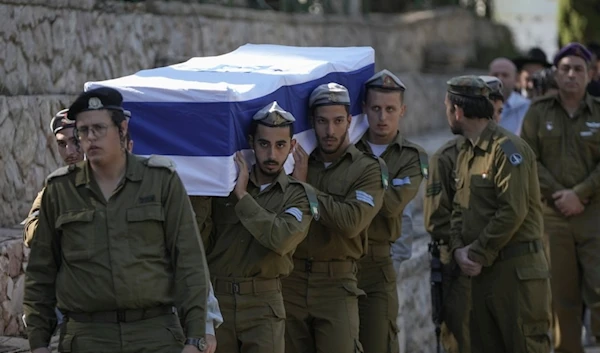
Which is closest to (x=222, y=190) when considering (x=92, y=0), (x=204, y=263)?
(x=204, y=263)

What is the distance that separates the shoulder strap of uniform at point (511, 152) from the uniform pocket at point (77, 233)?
3.15 meters

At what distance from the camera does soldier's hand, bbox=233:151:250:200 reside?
6.11m

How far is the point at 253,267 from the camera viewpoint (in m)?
6.18

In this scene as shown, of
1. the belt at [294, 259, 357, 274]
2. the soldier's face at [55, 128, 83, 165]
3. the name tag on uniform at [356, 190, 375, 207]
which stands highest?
the soldier's face at [55, 128, 83, 165]

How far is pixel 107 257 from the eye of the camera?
509 cm

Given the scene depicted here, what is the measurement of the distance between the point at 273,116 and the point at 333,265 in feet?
3.52

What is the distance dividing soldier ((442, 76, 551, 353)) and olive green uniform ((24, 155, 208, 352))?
2776 millimetres

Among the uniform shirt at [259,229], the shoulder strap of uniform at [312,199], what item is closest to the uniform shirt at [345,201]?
the shoulder strap of uniform at [312,199]

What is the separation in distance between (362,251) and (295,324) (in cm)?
55

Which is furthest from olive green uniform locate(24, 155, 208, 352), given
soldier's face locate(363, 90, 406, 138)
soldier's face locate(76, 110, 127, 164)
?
soldier's face locate(363, 90, 406, 138)

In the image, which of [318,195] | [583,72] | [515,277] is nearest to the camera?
[318,195]

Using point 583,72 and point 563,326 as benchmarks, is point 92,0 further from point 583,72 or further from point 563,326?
A: point 563,326

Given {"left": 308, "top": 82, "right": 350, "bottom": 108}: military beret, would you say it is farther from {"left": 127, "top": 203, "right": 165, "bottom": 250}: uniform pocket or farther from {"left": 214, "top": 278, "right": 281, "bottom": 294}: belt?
{"left": 127, "top": 203, "right": 165, "bottom": 250}: uniform pocket

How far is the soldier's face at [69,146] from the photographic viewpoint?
19.6ft
